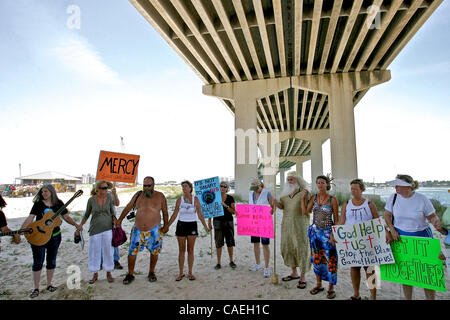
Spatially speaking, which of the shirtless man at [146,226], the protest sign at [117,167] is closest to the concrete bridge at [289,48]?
the protest sign at [117,167]

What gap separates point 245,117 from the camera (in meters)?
18.1

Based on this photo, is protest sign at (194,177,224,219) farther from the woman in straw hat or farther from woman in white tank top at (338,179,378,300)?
woman in white tank top at (338,179,378,300)

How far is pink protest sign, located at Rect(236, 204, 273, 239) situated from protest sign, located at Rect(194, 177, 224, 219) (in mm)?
446

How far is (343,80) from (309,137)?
66.2ft

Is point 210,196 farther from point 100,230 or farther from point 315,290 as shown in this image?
point 315,290

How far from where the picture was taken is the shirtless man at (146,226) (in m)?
4.57

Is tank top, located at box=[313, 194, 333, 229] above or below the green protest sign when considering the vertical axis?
above

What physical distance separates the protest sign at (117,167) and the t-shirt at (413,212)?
4.56 meters

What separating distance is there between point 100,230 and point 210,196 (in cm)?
215

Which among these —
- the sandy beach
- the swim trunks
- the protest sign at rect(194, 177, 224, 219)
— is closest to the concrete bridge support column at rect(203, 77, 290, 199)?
the sandy beach

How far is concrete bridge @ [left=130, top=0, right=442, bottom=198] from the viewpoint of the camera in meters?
11.0

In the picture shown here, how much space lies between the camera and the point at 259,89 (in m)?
18.0
